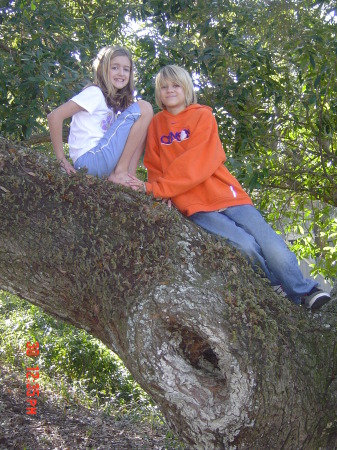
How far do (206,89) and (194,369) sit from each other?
2.92 m

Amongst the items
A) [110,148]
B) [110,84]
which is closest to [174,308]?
[110,148]

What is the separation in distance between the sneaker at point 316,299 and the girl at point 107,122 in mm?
1177

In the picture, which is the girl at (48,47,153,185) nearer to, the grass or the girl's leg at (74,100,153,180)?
the girl's leg at (74,100,153,180)

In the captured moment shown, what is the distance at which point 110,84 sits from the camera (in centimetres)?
334

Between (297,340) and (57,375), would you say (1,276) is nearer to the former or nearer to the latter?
(297,340)

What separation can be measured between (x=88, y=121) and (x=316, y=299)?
1.68 metres

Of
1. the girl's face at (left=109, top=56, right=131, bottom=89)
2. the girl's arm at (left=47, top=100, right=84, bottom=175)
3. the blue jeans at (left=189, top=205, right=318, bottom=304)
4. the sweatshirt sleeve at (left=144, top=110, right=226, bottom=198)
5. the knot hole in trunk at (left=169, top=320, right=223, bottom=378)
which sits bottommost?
the knot hole in trunk at (left=169, top=320, right=223, bottom=378)

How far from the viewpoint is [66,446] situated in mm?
4230

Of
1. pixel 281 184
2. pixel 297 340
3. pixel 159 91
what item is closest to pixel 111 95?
pixel 159 91

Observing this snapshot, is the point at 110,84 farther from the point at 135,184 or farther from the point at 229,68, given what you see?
the point at 229,68

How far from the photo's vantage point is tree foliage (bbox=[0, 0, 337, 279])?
421cm

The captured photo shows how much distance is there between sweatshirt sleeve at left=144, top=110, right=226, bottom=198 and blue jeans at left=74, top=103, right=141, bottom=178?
0.93 feet
